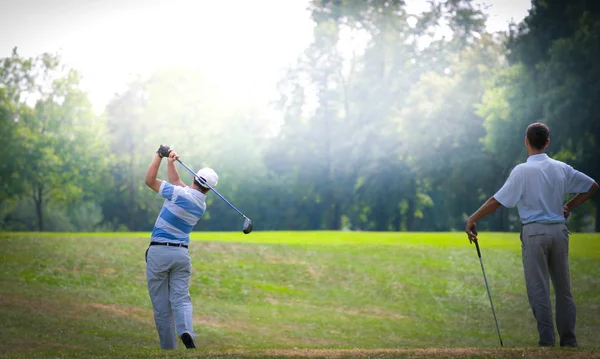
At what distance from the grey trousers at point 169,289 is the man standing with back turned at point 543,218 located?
3.74 m

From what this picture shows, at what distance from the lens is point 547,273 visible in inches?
374

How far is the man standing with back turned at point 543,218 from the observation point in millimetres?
9312

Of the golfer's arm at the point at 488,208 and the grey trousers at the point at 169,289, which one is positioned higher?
the golfer's arm at the point at 488,208

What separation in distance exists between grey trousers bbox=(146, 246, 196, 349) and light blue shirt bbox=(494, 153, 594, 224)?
13.3 ft

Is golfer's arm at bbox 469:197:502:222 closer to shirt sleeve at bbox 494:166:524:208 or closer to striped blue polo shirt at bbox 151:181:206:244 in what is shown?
shirt sleeve at bbox 494:166:524:208

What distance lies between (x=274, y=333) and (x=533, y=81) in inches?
1256

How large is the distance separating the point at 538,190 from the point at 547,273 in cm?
100

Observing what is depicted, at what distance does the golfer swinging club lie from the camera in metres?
10.2

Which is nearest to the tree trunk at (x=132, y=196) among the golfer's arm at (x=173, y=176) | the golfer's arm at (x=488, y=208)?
the golfer's arm at (x=173, y=176)

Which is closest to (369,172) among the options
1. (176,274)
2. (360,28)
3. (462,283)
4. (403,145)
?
(403,145)

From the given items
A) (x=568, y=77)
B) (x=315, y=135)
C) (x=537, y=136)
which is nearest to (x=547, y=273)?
(x=537, y=136)

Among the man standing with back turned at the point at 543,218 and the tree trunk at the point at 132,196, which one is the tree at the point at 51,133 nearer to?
the tree trunk at the point at 132,196

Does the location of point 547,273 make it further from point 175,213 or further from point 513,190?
point 175,213

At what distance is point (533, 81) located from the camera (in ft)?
150
